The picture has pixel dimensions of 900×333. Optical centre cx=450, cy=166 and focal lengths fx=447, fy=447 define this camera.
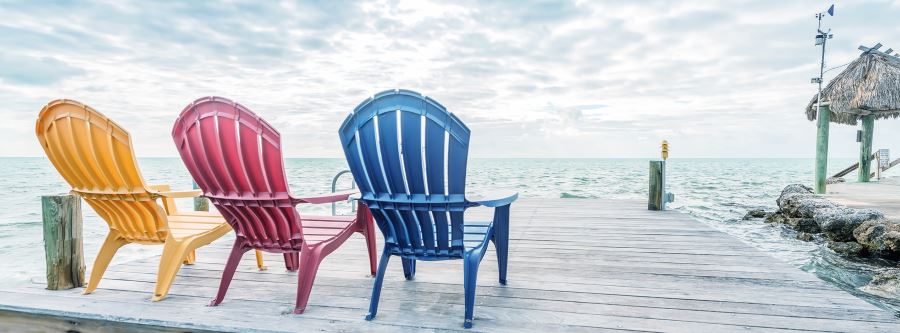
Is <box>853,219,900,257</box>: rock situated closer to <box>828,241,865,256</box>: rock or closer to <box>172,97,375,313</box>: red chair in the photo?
<box>828,241,865,256</box>: rock

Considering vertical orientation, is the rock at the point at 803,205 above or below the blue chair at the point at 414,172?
below

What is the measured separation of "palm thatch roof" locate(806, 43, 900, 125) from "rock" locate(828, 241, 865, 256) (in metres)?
5.98

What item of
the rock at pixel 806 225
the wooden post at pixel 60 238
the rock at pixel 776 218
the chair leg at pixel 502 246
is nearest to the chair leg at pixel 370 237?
the chair leg at pixel 502 246

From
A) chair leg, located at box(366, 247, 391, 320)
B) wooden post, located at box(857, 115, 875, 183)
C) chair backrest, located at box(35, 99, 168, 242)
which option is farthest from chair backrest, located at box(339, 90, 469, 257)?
wooden post, located at box(857, 115, 875, 183)

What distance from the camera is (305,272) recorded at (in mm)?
2170

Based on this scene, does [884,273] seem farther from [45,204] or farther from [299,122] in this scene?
[299,122]

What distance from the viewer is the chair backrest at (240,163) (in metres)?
2.06

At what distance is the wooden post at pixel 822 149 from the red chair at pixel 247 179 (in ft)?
36.7

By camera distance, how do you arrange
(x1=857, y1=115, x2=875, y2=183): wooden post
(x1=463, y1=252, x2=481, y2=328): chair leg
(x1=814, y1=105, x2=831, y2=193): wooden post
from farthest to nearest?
1. (x1=857, y1=115, x2=875, y2=183): wooden post
2. (x1=814, y1=105, x2=831, y2=193): wooden post
3. (x1=463, y1=252, x2=481, y2=328): chair leg

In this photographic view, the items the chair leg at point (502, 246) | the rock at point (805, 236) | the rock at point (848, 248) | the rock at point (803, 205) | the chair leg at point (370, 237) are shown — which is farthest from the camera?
the rock at point (803, 205)

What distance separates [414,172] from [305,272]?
77 centimetres

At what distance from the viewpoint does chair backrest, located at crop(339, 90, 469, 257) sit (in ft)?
6.11

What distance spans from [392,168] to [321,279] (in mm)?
1209

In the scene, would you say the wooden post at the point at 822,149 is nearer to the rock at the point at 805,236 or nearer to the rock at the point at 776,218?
the rock at the point at 776,218
